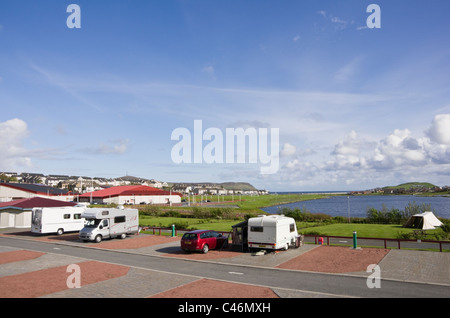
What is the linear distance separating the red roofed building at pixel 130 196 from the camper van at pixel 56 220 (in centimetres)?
7179

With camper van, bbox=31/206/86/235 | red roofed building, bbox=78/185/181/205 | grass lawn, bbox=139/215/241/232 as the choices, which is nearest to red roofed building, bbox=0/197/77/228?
camper van, bbox=31/206/86/235

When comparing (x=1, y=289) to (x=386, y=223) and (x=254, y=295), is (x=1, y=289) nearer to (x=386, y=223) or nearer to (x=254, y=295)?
(x=254, y=295)

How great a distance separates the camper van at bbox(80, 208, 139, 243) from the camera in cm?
3067

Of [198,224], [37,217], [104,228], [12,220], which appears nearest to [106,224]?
[104,228]

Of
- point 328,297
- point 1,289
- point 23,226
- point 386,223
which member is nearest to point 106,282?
point 1,289

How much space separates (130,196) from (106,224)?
88713 millimetres

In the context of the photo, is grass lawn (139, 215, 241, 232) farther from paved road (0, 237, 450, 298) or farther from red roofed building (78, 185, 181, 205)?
red roofed building (78, 185, 181, 205)

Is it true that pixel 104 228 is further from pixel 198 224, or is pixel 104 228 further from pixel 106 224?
pixel 198 224

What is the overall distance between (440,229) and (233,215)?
107 ft

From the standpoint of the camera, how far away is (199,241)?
79.8 feet

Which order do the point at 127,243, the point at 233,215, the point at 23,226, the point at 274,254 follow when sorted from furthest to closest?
the point at 233,215 < the point at 23,226 < the point at 127,243 < the point at 274,254

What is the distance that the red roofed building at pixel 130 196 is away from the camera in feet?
370

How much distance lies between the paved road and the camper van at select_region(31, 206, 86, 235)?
12667 millimetres

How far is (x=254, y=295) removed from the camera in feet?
44.8
